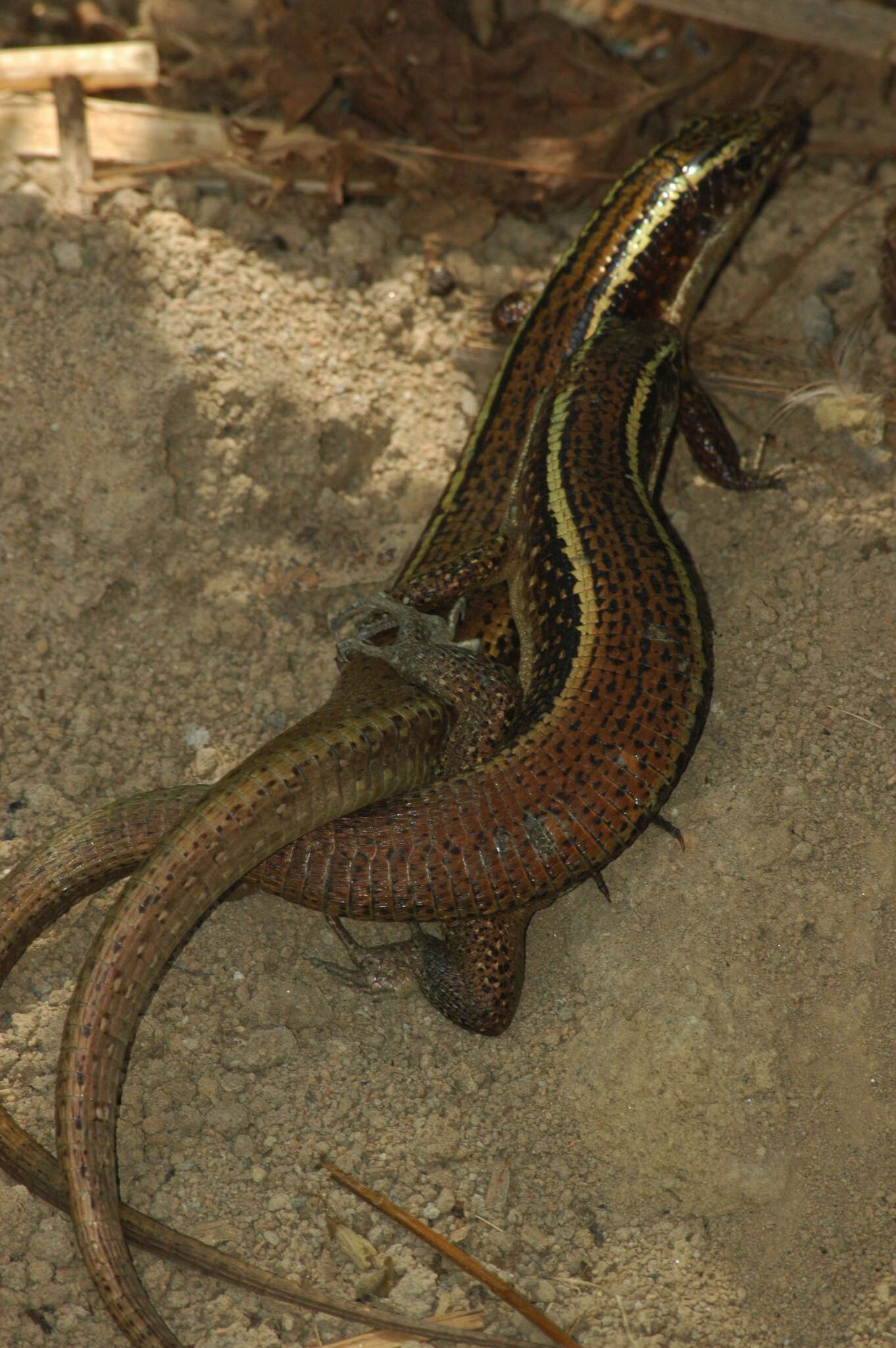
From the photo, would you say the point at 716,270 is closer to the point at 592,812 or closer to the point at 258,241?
the point at 258,241

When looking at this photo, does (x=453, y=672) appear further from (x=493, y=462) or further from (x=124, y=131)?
(x=124, y=131)

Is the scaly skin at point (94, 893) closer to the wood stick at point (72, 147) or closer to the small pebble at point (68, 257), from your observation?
the small pebble at point (68, 257)

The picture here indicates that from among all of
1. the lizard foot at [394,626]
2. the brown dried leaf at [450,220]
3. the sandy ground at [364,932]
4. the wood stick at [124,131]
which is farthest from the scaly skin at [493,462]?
the wood stick at [124,131]

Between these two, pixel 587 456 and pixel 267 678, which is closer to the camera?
pixel 587 456

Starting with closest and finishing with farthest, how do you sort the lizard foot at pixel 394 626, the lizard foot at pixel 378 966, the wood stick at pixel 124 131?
the lizard foot at pixel 378 966
the lizard foot at pixel 394 626
the wood stick at pixel 124 131

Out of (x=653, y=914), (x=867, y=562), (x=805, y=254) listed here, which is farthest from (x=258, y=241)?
(x=653, y=914)

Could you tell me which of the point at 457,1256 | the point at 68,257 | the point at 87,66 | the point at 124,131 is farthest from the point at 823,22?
the point at 457,1256

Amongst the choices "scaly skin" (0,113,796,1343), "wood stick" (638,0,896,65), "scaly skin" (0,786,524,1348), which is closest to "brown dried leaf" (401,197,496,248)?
"scaly skin" (0,113,796,1343)
